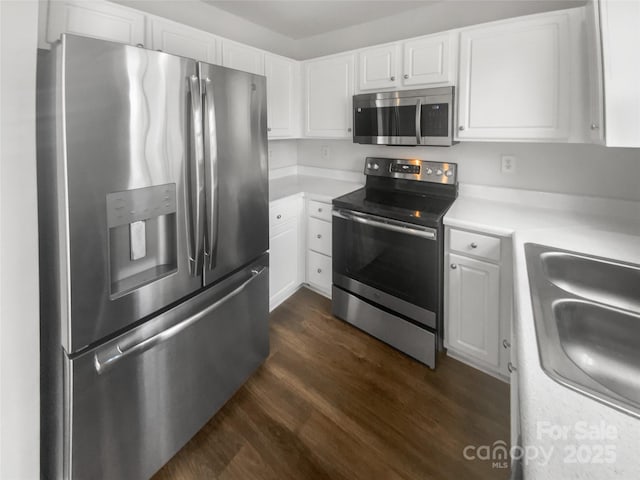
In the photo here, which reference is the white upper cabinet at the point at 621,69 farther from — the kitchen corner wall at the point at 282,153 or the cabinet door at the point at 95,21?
the kitchen corner wall at the point at 282,153

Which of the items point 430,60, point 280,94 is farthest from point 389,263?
point 280,94

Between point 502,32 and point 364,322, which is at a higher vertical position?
point 502,32

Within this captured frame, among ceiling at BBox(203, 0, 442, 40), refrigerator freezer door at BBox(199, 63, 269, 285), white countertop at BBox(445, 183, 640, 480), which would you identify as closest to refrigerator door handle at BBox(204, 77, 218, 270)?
refrigerator freezer door at BBox(199, 63, 269, 285)

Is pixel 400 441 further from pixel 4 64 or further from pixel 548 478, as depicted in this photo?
pixel 4 64

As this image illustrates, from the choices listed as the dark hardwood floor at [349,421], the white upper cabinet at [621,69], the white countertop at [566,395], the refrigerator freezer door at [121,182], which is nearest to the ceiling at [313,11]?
the white upper cabinet at [621,69]

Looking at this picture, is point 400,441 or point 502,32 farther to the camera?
A: point 502,32

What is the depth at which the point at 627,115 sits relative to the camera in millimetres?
1278

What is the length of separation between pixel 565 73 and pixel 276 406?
2329 millimetres

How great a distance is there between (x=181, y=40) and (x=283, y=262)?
1645 millimetres

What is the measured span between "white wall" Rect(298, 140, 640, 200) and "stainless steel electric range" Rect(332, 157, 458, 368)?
0.13 meters

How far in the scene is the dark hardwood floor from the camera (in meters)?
1.46

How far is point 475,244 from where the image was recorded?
183cm

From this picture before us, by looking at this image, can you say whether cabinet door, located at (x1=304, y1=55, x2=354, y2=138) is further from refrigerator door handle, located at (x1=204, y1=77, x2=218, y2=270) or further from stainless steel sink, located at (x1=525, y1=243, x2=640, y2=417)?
stainless steel sink, located at (x1=525, y1=243, x2=640, y2=417)

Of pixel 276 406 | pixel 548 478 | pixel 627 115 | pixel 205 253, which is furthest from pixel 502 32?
pixel 276 406
